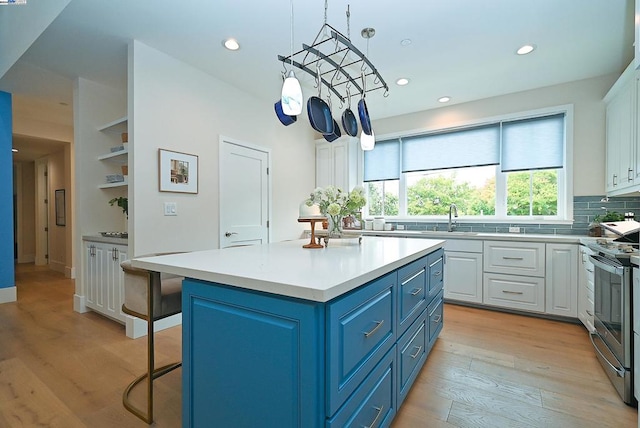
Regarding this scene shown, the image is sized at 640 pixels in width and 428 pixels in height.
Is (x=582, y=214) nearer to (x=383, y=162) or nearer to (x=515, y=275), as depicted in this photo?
(x=515, y=275)

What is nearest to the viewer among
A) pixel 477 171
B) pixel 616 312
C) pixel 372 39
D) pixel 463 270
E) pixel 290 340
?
pixel 290 340

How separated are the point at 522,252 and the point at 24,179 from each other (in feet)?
33.5

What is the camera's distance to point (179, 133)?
3.02 m

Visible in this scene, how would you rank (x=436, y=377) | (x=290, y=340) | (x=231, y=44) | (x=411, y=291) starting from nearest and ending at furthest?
(x=290, y=340), (x=411, y=291), (x=436, y=377), (x=231, y=44)

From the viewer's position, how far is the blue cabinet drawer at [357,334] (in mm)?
986

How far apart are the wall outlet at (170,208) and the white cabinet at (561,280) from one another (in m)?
3.89

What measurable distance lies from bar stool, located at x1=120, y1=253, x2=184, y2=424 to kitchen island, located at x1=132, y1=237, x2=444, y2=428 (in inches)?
8.1

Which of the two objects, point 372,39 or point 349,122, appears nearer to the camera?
point 349,122

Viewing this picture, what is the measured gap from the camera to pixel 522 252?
127 inches

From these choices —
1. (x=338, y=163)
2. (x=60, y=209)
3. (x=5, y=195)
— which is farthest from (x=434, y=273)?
(x=60, y=209)

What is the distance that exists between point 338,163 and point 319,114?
120 inches

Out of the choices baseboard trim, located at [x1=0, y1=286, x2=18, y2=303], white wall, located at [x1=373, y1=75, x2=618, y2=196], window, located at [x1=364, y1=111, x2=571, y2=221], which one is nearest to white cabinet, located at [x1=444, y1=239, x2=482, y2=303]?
window, located at [x1=364, y1=111, x2=571, y2=221]

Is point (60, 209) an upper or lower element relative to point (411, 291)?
upper

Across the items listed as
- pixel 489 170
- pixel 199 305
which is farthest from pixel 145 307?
pixel 489 170
